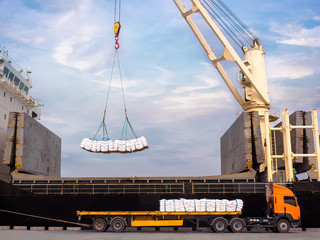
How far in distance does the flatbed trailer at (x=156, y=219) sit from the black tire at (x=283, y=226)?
89.6 inches

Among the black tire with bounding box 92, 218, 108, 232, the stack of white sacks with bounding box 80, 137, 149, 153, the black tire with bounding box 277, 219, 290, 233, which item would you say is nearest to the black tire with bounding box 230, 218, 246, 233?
the black tire with bounding box 277, 219, 290, 233

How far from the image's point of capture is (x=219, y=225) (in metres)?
20.3

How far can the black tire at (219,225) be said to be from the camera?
66.3ft

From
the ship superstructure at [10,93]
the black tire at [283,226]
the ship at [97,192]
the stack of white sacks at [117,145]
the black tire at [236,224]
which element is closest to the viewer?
the black tire at [236,224]

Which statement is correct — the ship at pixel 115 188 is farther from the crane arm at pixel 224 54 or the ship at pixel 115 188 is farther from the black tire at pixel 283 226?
the crane arm at pixel 224 54

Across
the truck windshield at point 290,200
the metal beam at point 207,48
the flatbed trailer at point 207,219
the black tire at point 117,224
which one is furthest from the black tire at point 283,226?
the metal beam at point 207,48

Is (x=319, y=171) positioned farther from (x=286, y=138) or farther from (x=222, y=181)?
(x=222, y=181)

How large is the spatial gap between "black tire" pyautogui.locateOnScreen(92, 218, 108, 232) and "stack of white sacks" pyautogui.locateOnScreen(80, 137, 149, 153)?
20.3ft

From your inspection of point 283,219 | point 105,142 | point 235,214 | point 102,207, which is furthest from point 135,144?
point 283,219

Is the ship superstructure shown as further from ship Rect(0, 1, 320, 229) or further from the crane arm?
the crane arm

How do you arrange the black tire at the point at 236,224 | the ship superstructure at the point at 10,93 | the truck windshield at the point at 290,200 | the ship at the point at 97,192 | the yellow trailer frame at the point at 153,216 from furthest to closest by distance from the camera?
the ship superstructure at the point at 10,93 → the ship at the point at 97,192 → the truck windshield at the point at 290,200 → the yellow trailer frame at the point at 153,216 → the black tire at the point at 236,224

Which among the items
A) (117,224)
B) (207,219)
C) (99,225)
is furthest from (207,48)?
(99,225)

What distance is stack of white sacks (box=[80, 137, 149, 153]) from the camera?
2542cm

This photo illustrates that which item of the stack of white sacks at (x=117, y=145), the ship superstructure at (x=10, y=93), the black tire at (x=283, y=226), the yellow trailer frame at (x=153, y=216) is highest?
the ship superstructure at (x=10, y=93)
